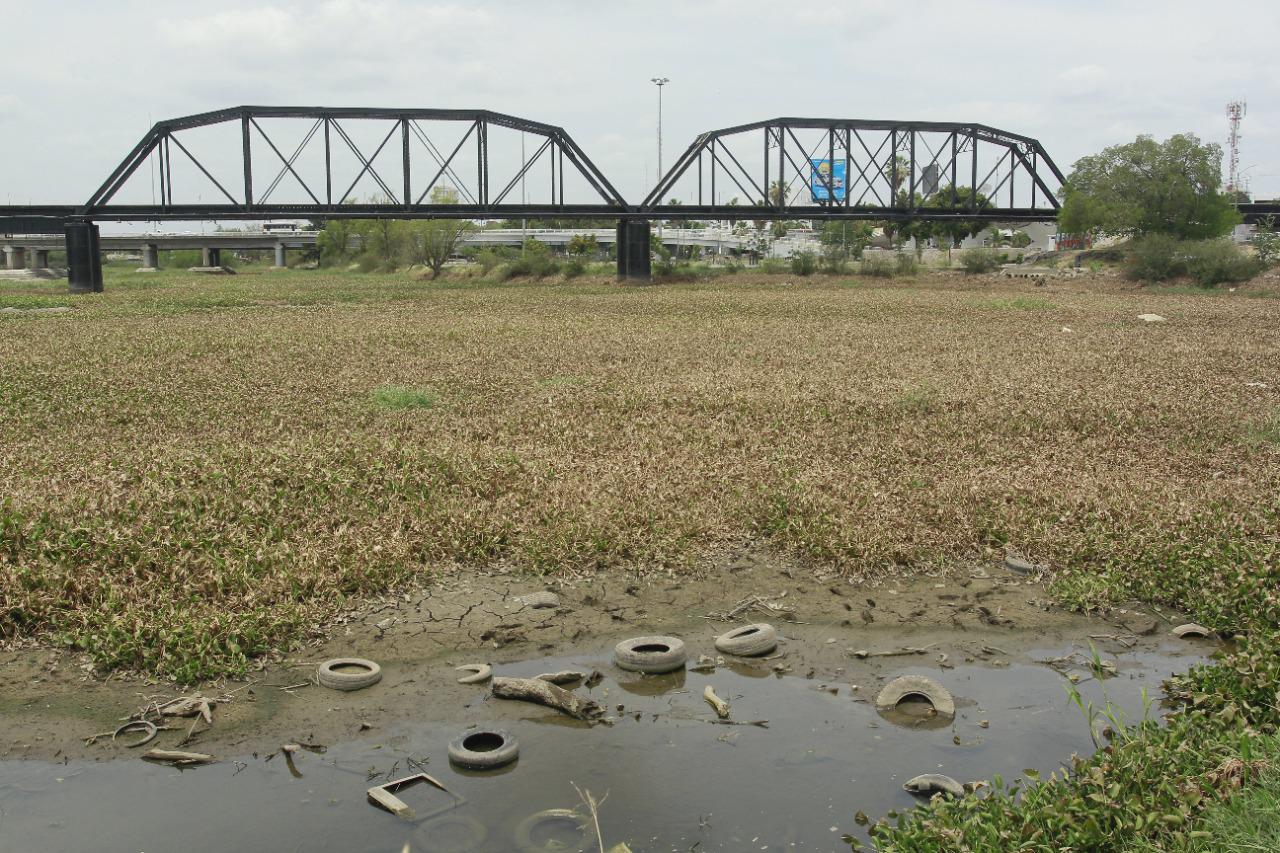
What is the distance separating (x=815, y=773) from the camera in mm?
5367

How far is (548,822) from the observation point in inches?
195

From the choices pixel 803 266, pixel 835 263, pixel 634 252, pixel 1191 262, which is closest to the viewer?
pixel 1191 262

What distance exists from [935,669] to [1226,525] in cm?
318

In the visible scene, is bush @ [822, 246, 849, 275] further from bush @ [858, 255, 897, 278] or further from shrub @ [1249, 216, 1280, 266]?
shrub @ [1249, 216, 1280, 266]

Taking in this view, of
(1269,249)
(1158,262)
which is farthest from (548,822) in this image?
(1269,249)

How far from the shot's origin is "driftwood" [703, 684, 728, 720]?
6.02 meters

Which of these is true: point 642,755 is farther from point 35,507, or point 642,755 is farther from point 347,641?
point 35,507

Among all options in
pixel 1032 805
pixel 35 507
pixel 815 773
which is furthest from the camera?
pixel 35 507

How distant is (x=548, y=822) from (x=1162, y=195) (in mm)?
62487

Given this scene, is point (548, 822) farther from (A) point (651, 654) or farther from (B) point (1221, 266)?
(B) point (1221, 266)

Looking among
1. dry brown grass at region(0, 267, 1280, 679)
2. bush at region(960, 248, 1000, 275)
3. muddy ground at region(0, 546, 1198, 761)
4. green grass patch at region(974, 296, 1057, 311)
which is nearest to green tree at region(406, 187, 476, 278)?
bush at region(960, 248, 1000, 275)

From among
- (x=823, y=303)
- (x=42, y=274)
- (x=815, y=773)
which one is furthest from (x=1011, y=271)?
(x=42, y=274)

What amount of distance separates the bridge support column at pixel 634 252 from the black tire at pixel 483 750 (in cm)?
5176

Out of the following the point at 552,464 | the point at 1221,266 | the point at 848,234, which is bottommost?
the point at 552,464
